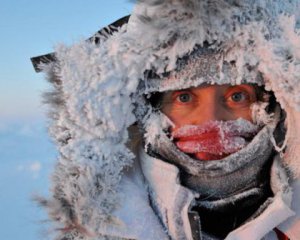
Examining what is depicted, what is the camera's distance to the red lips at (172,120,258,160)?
140cm

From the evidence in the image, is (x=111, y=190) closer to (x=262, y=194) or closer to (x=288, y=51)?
(x=262, y=194)

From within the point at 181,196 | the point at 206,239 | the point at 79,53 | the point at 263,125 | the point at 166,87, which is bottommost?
the point at 206,239

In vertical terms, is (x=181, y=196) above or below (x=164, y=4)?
below

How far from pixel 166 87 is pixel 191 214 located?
0.32m

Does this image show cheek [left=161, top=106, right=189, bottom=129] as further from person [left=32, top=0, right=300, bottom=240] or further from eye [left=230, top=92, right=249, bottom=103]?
eye [left=230, top=92, right=249, bottom=103]

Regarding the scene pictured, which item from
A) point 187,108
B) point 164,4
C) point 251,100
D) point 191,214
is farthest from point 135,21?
point 191,214

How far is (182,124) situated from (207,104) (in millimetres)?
83

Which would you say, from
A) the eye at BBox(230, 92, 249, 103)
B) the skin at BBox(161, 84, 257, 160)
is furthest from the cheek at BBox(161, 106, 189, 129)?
the eye at BBox(230, 92, 249, 103)

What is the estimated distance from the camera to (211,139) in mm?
1407

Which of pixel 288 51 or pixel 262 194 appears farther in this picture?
pixel 262 194

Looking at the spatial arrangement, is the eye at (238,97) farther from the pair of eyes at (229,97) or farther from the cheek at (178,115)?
the cheek at (178,115)

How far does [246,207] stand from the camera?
1453 millimetres


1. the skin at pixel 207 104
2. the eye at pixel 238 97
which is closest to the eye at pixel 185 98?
the skin at pixel 207 104

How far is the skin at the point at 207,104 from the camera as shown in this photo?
55.8 inches
